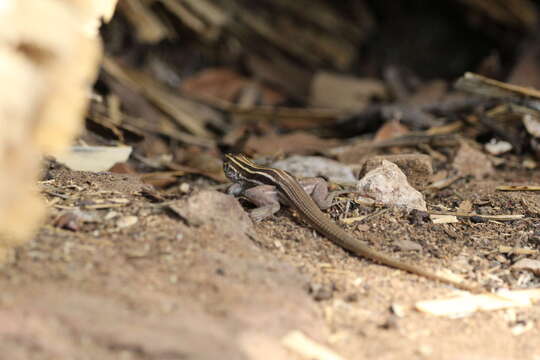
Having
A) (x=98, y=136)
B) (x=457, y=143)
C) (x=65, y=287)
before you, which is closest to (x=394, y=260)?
(x=65, y=287)

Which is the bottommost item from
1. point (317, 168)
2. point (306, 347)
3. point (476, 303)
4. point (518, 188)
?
point (306, 347)

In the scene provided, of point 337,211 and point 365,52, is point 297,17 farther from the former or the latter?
point 337,211

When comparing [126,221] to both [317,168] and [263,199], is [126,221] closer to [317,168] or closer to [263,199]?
[263,199]

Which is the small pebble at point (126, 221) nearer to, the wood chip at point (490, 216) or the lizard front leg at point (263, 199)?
Result: the lizard front leg at point (263, 199)

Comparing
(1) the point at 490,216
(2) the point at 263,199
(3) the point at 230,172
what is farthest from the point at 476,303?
(3) the point at 230,172


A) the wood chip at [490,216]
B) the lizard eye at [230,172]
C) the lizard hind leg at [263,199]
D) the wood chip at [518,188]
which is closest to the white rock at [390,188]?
the wood chip at [490,216]
